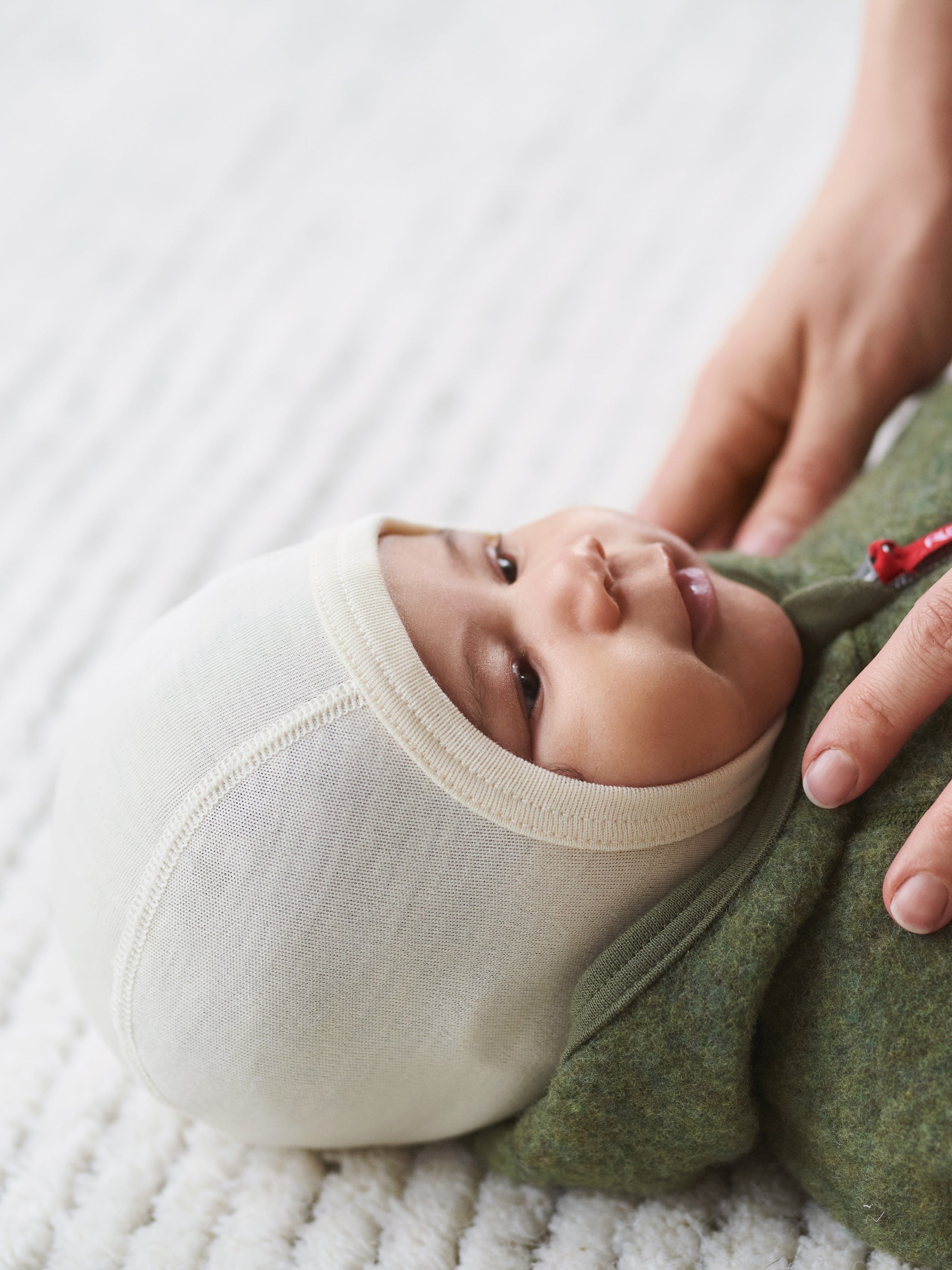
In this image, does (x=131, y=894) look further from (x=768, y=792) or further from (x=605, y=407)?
(x=605, y=407)

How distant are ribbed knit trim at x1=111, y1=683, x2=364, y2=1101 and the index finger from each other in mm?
347

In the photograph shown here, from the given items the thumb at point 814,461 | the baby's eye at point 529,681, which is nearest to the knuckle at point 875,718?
the baby's eye at point 529,681

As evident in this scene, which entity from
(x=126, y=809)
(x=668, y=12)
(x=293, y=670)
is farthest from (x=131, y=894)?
(x=668, y=12)

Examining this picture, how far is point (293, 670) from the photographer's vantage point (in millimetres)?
889

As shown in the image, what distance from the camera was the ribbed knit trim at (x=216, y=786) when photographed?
0.86 m

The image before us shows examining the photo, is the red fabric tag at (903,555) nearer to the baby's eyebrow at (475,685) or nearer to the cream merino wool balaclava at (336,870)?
the cream merino wool balaclava at (336,870)

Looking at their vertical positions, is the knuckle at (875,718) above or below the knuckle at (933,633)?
below

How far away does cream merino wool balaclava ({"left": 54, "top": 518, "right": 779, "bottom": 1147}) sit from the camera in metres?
0.85

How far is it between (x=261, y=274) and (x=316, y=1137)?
1410mm

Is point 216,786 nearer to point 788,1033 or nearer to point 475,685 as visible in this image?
point 475,685

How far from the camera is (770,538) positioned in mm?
1367

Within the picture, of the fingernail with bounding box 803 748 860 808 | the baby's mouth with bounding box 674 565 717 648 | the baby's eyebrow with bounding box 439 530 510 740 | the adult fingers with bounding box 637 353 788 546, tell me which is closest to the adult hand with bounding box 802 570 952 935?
the fingernail with bounding box 803 748 860 808

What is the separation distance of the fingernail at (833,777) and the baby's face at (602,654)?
2.8 inches

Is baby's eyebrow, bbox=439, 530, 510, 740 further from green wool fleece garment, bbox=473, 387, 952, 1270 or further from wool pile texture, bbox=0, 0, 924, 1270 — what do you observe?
wool pile texture, bbox=0, 0, 924, 1270
